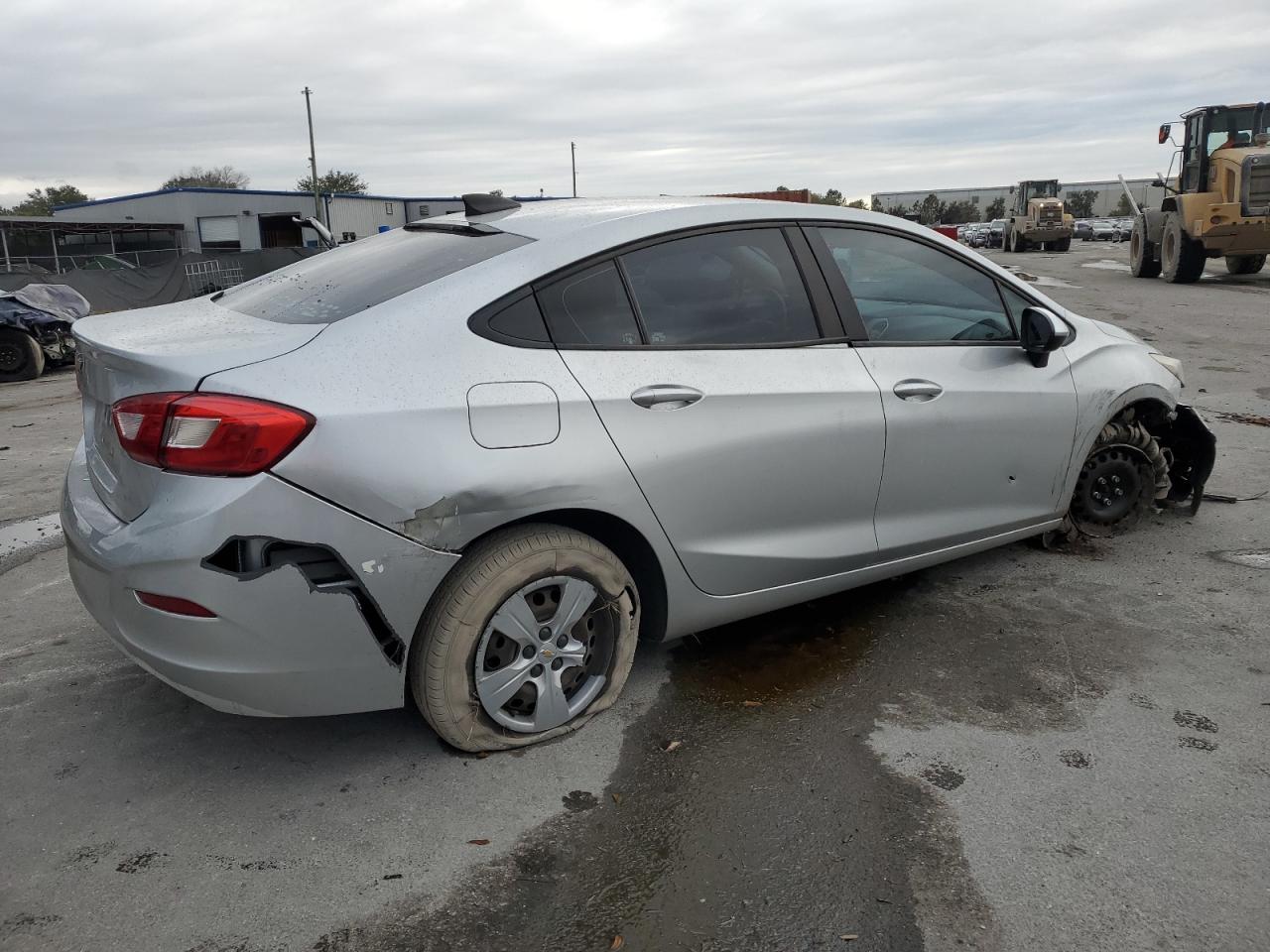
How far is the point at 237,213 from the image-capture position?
152 ft

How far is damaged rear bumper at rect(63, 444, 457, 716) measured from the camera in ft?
7.79

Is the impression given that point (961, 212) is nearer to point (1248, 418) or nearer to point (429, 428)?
point (1248, 418)

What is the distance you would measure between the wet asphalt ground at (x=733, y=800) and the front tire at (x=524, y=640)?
0.42 ft

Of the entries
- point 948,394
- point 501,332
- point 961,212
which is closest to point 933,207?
point 961,212

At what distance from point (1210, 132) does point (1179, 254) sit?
92.4 inches

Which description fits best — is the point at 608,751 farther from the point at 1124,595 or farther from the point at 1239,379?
the point at 1239,379

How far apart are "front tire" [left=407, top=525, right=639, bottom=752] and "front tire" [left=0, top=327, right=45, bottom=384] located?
12.8 meters

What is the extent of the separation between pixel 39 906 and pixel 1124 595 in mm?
3911

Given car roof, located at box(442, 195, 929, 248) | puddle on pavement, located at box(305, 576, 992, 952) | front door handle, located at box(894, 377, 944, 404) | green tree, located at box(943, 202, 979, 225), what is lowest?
puddle on pavement, located at box(305, 576, 992, 952)

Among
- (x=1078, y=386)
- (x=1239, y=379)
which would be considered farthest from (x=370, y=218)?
(x=1078, y=386)

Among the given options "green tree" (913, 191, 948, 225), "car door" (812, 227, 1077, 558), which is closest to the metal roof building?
"car door" (812, 227, 1077, 558)

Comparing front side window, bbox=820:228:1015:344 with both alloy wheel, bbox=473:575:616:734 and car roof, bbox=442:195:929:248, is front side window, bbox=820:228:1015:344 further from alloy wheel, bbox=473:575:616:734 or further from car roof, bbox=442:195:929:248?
alloy wheel, bbox=473:575:616:734

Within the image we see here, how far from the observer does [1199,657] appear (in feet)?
11.5

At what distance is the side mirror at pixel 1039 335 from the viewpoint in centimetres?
375
